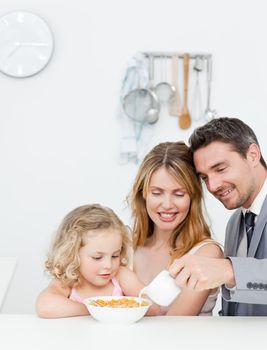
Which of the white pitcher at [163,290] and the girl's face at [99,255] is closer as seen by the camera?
the white pitcher at [163,290]

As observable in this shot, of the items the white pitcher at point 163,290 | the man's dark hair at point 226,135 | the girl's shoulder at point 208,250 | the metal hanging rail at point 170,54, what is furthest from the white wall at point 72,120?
the white pitcher at point 163,290

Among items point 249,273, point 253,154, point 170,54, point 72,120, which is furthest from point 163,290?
point 170,54

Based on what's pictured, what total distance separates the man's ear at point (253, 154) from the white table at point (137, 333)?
2.03 ft

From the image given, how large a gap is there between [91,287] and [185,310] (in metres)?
0.28

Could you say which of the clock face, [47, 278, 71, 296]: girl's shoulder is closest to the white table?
[47, 278, 71, 296]: girl's shoulder

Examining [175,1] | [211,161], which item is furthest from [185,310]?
[175,1]

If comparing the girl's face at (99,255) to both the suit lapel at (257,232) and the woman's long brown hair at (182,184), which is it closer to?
the woman's long brown hair at (182,184)

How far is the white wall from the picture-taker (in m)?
3.74

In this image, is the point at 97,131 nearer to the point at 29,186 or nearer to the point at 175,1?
the point at 29,186

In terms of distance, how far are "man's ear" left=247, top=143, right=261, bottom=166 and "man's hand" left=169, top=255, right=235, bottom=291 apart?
0.60 m

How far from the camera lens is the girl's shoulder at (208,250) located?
196 centimetres

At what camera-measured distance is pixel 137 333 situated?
1.55 meters

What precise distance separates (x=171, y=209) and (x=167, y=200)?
32mm

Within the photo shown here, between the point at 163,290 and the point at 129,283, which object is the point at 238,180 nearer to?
the point at 129,283
